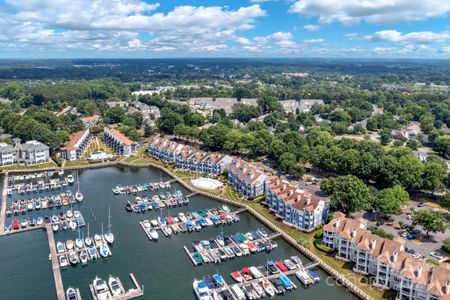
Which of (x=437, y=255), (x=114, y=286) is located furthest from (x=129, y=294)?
(x=437, y=255)

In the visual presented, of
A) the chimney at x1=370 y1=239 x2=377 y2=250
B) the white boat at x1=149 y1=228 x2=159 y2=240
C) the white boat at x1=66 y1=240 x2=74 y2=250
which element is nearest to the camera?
the chimney at x1=370 y1=239 x2=377 y2=250

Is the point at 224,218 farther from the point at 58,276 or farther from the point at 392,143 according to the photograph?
the point at 392,143

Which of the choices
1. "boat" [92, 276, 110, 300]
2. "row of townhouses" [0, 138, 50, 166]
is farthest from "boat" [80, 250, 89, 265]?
"row of townhouses" [0, 138, 50, 166]

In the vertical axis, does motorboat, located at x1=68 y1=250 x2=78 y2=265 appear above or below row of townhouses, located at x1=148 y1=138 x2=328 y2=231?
below

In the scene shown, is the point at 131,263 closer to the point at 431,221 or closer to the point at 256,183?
the point at 256,183

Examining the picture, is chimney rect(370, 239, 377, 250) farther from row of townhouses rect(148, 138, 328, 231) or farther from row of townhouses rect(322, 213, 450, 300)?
row of townhouses rect(148, 138, 328, 231)

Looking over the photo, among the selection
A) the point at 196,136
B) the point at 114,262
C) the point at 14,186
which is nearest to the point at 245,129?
the point at 196,136
